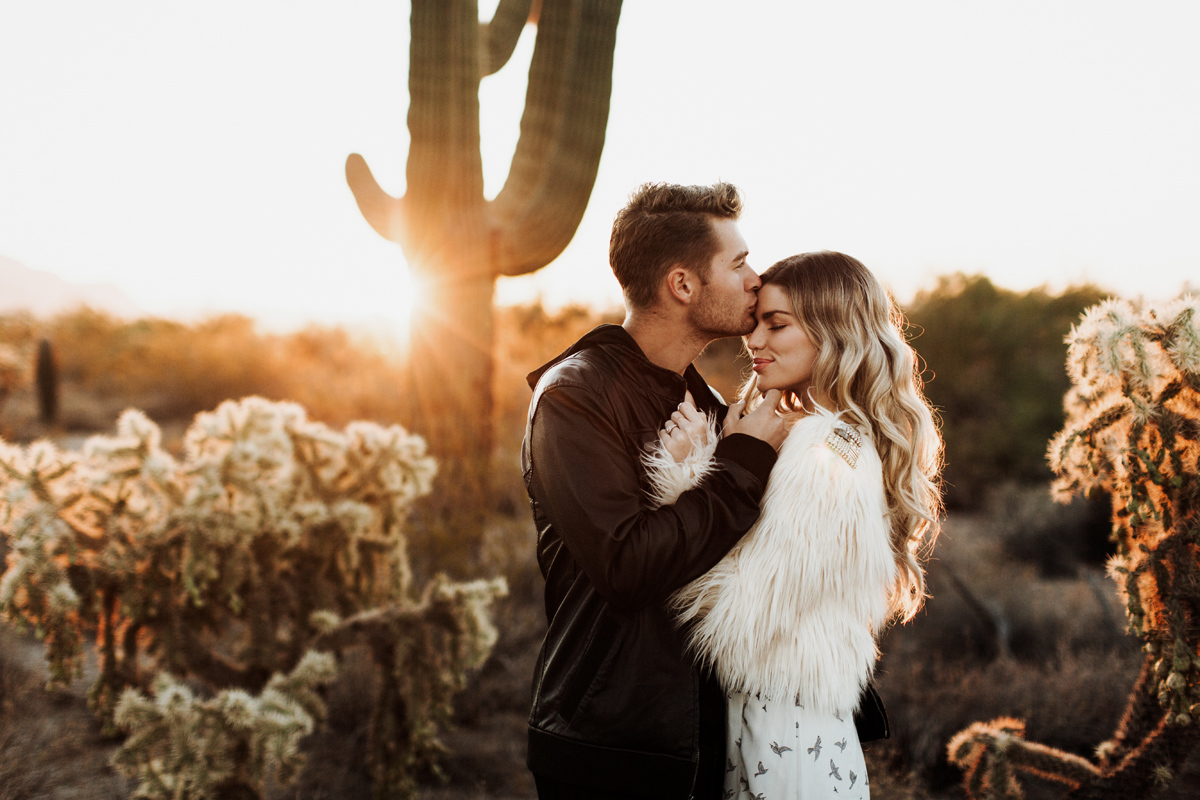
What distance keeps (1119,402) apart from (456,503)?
5035mm

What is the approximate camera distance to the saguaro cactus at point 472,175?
5.51 metres

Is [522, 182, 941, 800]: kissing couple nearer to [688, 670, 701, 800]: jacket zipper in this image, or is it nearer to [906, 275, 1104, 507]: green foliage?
[688, 670, 701, 800]: jacket zipper

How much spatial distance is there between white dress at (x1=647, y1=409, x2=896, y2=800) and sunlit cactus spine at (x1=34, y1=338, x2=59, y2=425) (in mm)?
14217

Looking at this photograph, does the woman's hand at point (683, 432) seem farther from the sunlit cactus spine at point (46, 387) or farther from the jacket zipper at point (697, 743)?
the sunlit cactus spine at point (46, 387)

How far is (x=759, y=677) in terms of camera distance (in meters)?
1.66

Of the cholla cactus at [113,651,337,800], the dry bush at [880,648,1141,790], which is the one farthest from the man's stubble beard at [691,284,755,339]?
the dry bush at [880,648,1141,790]

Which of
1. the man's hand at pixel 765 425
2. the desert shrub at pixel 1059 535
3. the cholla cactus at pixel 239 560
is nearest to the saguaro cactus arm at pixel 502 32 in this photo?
the cholla cactus at pixel 239 560

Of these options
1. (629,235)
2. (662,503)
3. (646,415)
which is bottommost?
(662,503)

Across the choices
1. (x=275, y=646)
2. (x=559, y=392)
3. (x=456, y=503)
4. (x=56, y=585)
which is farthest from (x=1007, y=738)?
(x=456, y=503)

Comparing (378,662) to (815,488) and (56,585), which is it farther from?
(815,488)

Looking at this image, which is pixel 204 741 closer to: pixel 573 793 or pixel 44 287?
pixel 573 793

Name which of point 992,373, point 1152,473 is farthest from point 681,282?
point 992,373

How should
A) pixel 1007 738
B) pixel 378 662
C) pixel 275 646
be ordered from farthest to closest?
pixel 378 662 < pixel 275 646 < pixel 1007 738

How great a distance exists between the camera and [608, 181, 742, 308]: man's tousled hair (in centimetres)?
198
